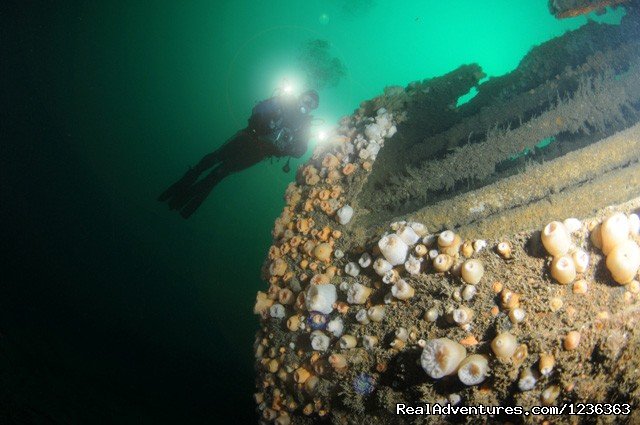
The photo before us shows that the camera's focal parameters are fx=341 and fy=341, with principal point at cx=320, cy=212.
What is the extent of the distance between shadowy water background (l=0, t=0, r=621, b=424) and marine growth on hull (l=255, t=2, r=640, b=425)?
4102 mm

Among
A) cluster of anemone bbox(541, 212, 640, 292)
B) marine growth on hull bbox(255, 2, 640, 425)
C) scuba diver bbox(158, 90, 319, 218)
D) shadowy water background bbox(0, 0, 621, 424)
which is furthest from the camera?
shadowy water background bbox(0, 0, 621, 424)

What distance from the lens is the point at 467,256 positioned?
2.50 meters

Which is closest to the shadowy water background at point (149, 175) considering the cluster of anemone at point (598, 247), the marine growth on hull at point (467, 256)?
the marine growth on hull at point (467, 256)

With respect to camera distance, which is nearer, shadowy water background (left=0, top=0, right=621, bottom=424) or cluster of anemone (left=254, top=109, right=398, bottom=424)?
cluster of anemone (left=254, top=109, right=398, bottom=424)

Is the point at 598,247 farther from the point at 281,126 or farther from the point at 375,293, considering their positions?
the point at 281,126

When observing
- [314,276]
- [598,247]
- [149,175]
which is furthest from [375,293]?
[149,175]

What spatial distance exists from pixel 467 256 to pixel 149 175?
50.7 m

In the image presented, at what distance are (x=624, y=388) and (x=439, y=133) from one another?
118 inches

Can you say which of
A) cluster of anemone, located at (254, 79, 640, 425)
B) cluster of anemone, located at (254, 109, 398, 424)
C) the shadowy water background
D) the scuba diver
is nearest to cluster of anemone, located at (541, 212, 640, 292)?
cluster of anemone, located at (254, 79, 640, 425)

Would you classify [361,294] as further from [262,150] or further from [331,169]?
[262,150]

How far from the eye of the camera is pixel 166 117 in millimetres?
56188


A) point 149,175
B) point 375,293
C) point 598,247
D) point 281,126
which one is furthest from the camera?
point 149,175

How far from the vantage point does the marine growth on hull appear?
2137mm

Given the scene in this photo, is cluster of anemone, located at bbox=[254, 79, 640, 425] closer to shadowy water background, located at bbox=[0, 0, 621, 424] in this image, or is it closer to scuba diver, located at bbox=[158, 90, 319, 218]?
scuba diver, located at bbox=[158, 90, 319, 218]
